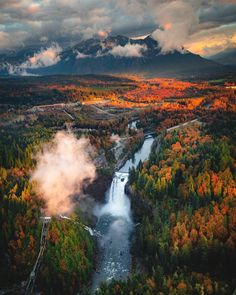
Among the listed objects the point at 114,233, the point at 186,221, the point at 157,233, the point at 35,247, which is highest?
the point at 186,221

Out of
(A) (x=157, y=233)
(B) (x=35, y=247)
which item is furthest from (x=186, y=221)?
(B) (x=35, y=247)

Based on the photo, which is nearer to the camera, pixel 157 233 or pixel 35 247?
pixel 35 247

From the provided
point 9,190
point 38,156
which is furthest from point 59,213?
point 38,156

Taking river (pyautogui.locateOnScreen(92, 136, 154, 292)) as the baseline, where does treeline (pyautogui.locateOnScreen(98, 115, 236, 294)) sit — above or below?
above

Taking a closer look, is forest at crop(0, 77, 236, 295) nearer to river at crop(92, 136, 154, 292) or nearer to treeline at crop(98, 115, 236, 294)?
treeline at crop(98, 115, 236, 294)

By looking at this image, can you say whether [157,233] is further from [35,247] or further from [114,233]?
[35,247]

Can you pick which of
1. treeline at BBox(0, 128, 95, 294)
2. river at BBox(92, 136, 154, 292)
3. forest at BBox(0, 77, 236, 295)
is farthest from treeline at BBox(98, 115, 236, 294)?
treeline at BBox(0, 128, 95, 294)

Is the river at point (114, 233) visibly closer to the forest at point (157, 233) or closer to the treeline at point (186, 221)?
the forest at point (157, 233)

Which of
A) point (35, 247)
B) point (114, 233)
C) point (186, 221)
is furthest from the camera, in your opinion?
point (114, 233)
